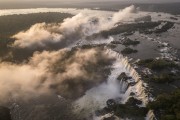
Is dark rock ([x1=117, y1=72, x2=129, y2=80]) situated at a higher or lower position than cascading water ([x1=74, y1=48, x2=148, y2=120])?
higher

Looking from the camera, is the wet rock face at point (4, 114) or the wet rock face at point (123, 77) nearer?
the wet rock face at point (4, 114)

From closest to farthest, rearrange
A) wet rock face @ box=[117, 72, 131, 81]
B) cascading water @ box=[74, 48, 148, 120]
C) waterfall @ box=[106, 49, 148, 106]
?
waterfall @ box=[106, 49, 148, 106], cascading water @ box=[74, 48, 148, 120], wet rock face @ box=[117, 72, 131, 81]

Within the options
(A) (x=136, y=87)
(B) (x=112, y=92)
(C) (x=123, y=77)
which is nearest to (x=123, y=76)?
(C) (x=123, y=77)

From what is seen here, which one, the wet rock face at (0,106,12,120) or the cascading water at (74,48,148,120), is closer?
the wet rock face at (0,106,12,120)

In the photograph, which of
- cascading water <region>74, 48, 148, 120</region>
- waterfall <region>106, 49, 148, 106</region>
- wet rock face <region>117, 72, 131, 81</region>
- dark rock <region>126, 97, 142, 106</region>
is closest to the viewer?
dark rock <region>126, 97, 142, 106</region>

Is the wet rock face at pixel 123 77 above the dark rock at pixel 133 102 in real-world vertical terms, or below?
above

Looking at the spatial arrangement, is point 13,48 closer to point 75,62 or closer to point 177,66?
point 75,62

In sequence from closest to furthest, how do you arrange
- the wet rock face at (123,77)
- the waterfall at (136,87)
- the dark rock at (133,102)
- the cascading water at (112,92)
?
the dark rock at (133,102), the waterfall at (136,87), the cascading water at (112,92), the wet rock face at (123,77)

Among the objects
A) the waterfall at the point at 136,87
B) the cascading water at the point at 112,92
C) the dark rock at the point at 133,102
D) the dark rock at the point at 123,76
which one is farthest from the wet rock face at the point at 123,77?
the dark rock at the point at 133,102

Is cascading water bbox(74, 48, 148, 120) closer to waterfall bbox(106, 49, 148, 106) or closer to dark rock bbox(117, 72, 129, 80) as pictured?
waterfall bbox(106, 49, 148, 106)

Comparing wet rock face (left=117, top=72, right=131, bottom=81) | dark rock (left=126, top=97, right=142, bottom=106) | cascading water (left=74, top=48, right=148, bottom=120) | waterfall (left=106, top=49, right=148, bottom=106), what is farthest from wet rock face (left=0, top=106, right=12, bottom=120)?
wet rock face (left=117, top=72, right=131, bottom=81)

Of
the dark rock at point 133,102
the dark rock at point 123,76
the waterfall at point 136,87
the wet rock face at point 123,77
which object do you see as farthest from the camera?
the dark rock at point 123,76

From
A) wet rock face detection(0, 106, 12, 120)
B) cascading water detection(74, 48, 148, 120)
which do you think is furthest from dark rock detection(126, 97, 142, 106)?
wet rock face detection(0, 106, 12, 120)

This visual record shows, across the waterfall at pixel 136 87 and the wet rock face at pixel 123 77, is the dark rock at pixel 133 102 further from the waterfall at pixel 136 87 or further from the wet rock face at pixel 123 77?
the wet rock face at pixel 123 77
